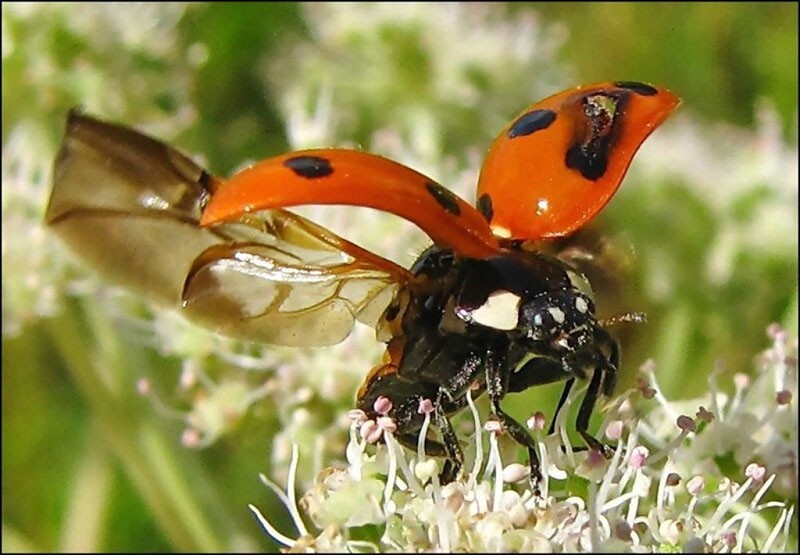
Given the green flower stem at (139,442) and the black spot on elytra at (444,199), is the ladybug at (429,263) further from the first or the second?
the green flower stem at (139,442)

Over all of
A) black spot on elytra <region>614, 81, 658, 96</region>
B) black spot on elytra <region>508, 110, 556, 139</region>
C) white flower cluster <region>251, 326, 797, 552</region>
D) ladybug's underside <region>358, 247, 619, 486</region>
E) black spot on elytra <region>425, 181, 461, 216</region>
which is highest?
black spot on elytra <region>614, 81, 658, 96</region>

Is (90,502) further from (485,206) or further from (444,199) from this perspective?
(444,199)

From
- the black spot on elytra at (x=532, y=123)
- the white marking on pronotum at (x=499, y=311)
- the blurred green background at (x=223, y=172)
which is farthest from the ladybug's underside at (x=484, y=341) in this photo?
the blurred green background at (x=223, y=172)

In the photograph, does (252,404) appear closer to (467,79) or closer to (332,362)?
(332,362)

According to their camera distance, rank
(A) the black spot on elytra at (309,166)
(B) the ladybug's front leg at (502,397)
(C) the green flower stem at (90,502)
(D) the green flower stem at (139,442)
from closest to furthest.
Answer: (A) the black spot on elytra at (309,166) < (B) the ladybug's front leg at (502,397) < (D) the green flower stem at (139,442) < (C) the green flower stem at (90,502)

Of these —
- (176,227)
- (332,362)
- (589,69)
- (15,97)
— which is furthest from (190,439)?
(589,69)

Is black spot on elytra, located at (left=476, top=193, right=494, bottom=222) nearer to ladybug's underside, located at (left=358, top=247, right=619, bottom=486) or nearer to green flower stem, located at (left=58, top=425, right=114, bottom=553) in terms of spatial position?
ladybug's underside, located at (left=358, top=247, right=619, bottom=486)

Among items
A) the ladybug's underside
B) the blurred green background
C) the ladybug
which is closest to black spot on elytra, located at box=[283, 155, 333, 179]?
the ladybug
